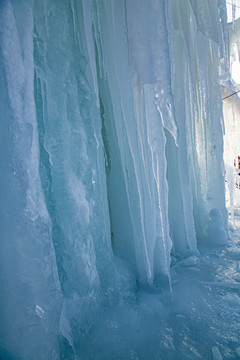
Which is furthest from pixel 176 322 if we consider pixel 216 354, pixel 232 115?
pixel 232 115

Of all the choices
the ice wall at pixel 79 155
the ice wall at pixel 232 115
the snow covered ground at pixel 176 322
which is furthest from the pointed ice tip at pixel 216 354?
the ice wall at pixel 232 115

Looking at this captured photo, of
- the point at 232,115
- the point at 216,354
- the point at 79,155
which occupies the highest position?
the point at 232,115

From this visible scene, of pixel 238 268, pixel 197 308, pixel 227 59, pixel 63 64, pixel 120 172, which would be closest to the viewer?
pixel 63 64

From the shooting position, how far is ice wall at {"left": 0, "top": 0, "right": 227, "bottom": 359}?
94 cm

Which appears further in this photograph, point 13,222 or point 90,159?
point 90,159

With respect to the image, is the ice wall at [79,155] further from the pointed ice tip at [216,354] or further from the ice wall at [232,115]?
the ice wall at [232,115]

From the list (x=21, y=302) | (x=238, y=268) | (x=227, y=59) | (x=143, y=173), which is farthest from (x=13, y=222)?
(x=227, y=59)

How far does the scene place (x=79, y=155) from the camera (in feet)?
4.70

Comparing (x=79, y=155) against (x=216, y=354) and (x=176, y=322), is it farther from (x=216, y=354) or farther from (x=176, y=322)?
(x=216, y=354)

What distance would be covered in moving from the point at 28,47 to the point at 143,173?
1127mm

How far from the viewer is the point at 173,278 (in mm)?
1939

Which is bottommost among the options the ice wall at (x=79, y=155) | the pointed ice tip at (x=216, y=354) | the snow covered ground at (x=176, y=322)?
the pointed ice tip at (x=216, y=354)

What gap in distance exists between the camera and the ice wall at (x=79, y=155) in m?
0.94

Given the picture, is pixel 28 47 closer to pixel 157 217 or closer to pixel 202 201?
pixel 157 217
